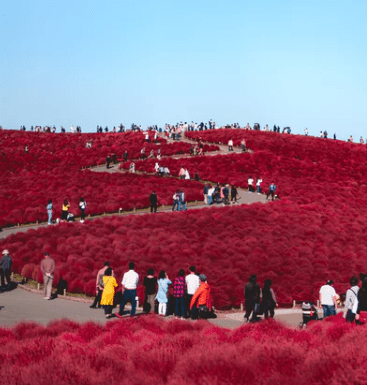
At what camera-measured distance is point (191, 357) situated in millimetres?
8906

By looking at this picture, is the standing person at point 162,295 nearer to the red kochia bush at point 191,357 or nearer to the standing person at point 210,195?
the red kochia bush at point 191,357

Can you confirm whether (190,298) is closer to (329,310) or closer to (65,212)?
(329,310)

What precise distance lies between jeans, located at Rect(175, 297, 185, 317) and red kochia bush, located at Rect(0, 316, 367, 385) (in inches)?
186

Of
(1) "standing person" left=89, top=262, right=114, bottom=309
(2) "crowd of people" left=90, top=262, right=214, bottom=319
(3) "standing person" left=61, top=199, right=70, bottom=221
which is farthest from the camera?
(3) "standing person" left=61, top=199, right=70, bottom=221

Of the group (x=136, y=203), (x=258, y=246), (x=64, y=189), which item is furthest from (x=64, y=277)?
(x=64, y=189)

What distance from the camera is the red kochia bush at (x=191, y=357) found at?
808 cm

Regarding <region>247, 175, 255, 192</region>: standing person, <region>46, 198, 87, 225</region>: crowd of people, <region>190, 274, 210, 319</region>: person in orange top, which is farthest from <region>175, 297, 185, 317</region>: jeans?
<region>247, 175, 255, 192</region>: standing person

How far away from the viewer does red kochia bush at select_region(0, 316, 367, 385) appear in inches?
318

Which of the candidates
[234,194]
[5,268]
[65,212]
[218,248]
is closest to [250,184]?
[234,194]

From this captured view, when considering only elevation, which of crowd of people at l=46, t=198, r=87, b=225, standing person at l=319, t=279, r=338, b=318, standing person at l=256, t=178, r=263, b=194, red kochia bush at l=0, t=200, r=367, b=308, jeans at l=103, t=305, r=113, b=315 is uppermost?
standing person at l=256, t=178, r=263, b=194

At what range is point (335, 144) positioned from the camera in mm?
70312

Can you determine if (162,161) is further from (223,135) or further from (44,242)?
(44,242)

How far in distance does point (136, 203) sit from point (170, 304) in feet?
65.3

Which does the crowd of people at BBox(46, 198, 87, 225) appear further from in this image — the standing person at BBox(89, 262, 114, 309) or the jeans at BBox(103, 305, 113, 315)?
the jeans at BBox(103, 305, 113, 315)
